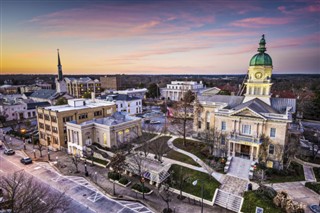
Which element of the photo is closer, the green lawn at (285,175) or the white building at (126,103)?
the green lawn at (285,175)

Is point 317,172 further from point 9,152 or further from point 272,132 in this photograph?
point 9,152

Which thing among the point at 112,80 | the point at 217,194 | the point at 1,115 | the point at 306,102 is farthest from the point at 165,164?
the point at 112,80

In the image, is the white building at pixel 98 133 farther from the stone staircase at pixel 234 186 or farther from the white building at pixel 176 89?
the white building at pixel 176 89

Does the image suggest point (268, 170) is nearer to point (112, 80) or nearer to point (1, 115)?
point (1, 115)

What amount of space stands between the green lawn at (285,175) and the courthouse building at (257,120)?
1.80 m

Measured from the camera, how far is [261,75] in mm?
38281

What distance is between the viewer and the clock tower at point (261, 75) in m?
37.6

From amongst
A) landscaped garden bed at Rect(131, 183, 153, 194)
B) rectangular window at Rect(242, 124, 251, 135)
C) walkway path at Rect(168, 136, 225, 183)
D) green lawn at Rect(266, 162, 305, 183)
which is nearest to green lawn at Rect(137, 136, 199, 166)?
walkway path at Rect(168, 136, 225, 183)

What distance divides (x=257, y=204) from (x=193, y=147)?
1802 cm

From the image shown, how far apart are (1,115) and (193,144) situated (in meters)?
67.2

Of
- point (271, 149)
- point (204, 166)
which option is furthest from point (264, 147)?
point (204, 166)

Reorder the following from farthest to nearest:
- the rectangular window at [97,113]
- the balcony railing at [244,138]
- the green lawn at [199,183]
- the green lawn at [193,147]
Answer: the rectangular window at [97,113]
the green lawn at [193,147]
the balcony railing at [244,138]
the green lawn at [199,183]

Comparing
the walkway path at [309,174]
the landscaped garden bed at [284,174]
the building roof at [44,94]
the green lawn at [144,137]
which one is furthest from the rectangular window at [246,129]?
the building roof at [44,94]

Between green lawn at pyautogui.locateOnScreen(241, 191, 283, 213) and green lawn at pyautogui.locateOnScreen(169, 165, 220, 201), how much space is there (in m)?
4.19
